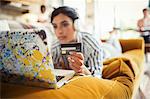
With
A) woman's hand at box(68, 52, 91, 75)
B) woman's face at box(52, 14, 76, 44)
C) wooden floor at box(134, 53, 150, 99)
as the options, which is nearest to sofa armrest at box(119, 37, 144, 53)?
wooden floor at box(134, 53, 150, 99)

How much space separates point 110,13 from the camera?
2.59 meters

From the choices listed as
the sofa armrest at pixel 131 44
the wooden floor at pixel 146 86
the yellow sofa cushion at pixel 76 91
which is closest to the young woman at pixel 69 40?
the yellow sofa cushion at pixel 76 91

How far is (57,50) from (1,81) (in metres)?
0.59

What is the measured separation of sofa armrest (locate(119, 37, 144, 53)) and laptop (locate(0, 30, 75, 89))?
205cm

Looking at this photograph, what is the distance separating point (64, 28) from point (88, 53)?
8.0 inches

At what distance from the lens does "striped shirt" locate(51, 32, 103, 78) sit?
1.29m

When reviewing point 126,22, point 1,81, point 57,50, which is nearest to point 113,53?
point 126,22

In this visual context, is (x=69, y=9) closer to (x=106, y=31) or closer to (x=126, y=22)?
(x=126, y=22)

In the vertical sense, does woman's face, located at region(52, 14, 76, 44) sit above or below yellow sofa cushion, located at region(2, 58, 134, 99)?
above

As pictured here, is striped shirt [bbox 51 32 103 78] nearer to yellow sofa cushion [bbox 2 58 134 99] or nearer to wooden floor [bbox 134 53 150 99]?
yellow sofa cushion [bbox 2 58 134 99]

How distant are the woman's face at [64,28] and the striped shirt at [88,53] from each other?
51 mm

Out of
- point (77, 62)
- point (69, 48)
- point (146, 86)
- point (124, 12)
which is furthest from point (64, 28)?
point (124, 12)

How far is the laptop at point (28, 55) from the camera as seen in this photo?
0.68 metres

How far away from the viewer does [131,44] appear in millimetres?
2703
